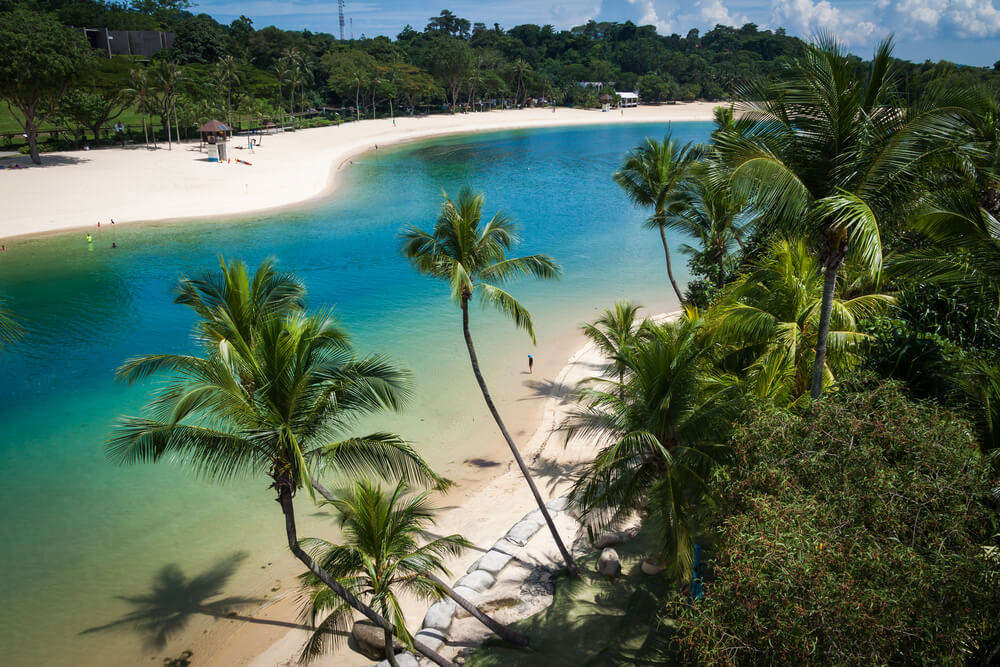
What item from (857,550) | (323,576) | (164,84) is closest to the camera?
(857,550)

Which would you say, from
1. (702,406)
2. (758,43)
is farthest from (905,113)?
(758,43)

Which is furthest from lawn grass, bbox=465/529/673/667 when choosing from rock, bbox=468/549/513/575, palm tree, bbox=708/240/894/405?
palm tree, bbox=708/240/894/405

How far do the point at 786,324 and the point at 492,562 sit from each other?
697 cm

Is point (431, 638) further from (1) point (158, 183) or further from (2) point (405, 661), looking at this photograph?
(1) point (158, 183)

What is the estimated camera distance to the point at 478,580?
1160 cm

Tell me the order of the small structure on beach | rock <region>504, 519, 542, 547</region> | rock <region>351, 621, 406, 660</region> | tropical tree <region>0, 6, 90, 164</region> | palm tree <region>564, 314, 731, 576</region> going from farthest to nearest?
the small structure on beach < tropical tree <region>0, 6, 90, 164</region> < rock <region>504, 519, 542, 547</region> < rock <region>351, 621, 406, 660</region> < palm tree <region>564, 314, 731, 576</region>

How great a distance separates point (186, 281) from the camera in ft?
32.6

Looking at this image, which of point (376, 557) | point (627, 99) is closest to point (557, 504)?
point (376, 557)

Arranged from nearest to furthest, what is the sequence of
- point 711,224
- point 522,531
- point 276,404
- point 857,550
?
point 857,550 → point 276,404 → point 522,531 → point 711,224

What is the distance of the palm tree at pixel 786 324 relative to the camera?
9.54 meters

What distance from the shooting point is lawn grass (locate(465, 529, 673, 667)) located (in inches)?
332

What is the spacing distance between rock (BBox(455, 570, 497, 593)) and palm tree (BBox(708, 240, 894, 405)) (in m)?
5.72

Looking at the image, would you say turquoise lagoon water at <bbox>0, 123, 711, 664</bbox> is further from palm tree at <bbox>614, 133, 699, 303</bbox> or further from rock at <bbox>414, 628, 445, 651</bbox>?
palm tree at <bbox>614, 133, 699, 303</bbox>

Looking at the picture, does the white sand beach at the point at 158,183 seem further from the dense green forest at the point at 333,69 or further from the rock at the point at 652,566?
the rock at the point at 652,566
